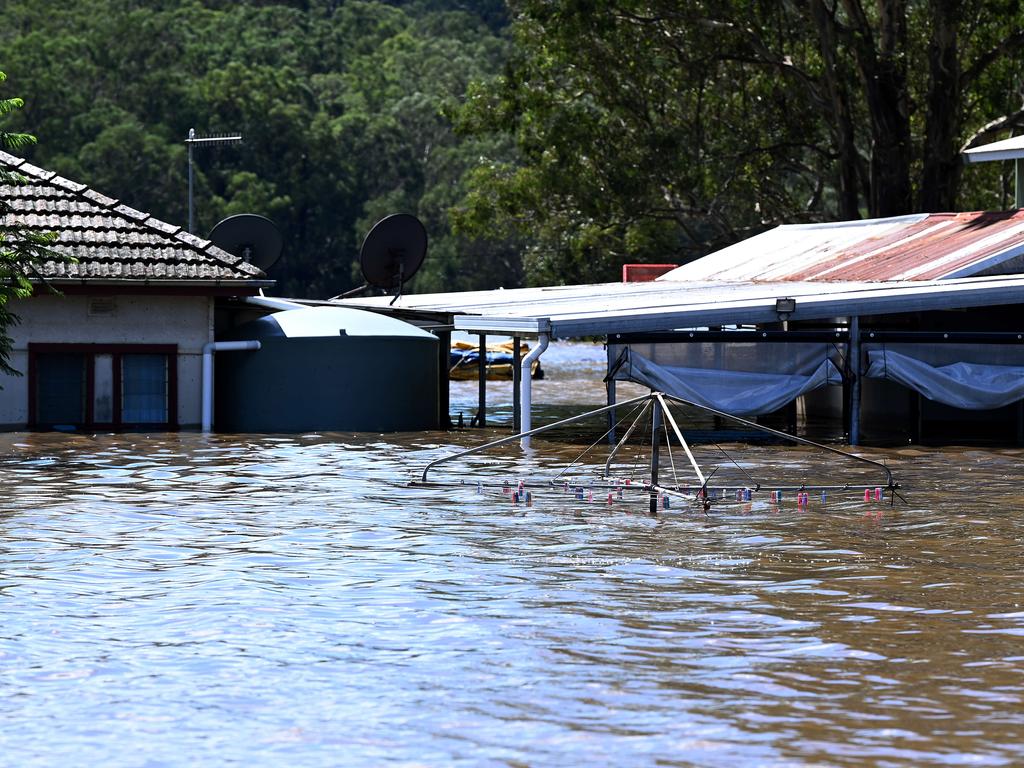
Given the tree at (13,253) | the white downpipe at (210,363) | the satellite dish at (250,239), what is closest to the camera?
the tree at (13,253)

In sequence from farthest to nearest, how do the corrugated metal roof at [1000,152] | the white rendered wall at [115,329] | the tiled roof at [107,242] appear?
1. the corrugated metal roof at [1000,152]
2. the white rendered wall at [115,329]
3. the tiled roof at [107,242]

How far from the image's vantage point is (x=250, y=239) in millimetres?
38156

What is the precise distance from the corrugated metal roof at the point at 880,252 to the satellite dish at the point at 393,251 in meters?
5.83

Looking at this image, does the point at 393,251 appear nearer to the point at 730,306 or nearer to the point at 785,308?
→ the point at 730,306

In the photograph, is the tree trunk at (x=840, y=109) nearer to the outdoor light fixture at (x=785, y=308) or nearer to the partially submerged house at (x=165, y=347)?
the partially submerged house at (x=165, y=347)

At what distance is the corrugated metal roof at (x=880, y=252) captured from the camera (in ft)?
97.0

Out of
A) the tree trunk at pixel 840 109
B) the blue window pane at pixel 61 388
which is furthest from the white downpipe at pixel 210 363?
the tree trunk at pixel 840 109

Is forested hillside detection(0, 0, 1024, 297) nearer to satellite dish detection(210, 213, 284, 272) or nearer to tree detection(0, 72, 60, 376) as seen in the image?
satellite dish detection(210, 213, 284, 272)

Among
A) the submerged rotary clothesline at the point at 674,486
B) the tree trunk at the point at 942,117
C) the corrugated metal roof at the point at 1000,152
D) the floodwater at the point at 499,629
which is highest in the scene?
the tree trunk at the point at 942,117

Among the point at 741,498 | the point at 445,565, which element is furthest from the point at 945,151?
the point at 445,565

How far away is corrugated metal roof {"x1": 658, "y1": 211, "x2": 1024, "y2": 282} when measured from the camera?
97.0 ft

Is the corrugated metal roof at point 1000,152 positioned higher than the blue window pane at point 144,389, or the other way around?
the corrugated metal roof at point 1000,152

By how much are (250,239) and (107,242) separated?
27.1 ft

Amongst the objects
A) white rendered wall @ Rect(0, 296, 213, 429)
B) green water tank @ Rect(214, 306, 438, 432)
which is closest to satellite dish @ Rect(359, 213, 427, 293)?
green water tank @ Rect(214, 306, 438, 432)
